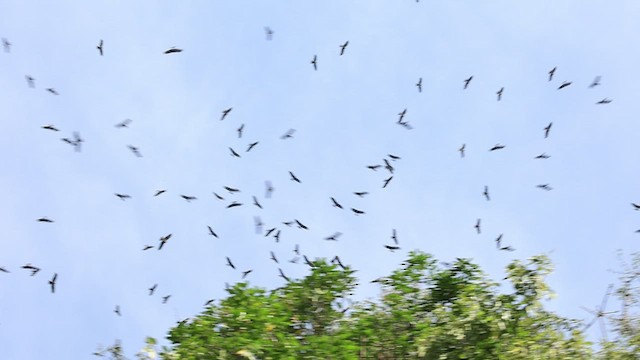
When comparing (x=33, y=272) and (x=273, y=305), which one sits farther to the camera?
(x=33, y=272)

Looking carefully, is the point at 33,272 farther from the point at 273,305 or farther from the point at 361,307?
the point at 361,307

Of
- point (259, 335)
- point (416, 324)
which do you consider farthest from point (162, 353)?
point (416, 324)

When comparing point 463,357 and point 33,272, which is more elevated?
point 33,272

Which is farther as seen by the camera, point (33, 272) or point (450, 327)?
point (33, 272)

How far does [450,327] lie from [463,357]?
2.96ft

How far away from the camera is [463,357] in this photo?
851 inches

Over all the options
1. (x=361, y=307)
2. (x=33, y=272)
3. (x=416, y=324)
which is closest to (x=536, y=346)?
(x=416, y=324)

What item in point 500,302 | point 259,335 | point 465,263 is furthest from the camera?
point 465,263

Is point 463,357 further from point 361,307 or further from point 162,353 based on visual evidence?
point 162,353

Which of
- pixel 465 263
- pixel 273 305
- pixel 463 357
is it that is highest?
pixel 465 263

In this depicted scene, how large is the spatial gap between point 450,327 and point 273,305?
4.96 m

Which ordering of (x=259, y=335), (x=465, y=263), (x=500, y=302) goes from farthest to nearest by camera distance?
1. (x=465, y=263)
2. (x=500, y=302)
3. (x=259, y=335)

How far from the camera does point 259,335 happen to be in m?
21.0

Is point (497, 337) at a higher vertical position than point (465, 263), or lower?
lower
